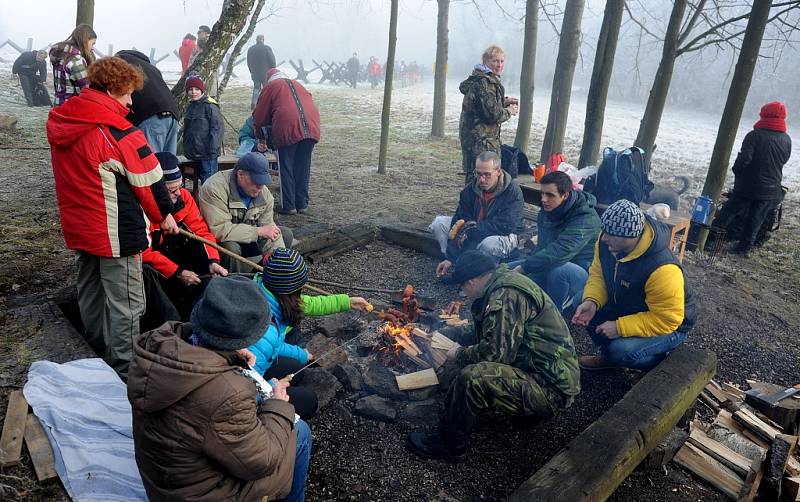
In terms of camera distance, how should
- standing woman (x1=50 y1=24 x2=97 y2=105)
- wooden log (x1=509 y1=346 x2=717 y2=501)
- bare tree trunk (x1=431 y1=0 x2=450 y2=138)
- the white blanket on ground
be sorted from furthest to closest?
bare tree trunk (x1=431 y1=0 x2=450 y2=138) < standing woman (x1=50 y1=24 x2=97 y2=105) < wooden log (x1=509 y1=346 x2=717 y2=501) < the white blanket on ground

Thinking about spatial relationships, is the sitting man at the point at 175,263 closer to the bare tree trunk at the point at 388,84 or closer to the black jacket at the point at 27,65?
the bare tree trunk at the point at 388,84

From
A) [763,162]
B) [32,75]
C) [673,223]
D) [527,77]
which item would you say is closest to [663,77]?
[763,162]

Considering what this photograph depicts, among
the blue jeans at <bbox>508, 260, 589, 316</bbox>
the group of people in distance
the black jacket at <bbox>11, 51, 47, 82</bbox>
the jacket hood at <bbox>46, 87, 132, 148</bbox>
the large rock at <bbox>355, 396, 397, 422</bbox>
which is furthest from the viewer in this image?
the black jacket at <bbox>11, 51, 47, 82</bbox>

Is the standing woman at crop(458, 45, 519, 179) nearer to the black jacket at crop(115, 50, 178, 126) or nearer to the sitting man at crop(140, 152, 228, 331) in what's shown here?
the black jacket at crop(115, 50, 178, 126)

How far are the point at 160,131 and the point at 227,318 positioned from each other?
15.2ft

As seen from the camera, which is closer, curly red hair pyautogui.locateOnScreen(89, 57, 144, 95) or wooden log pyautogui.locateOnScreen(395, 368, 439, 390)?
curly red hair pyautogui.locateOnScreen(89, 57, 144, 95)

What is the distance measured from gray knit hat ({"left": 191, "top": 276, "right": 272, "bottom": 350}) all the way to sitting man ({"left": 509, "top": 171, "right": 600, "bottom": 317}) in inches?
138

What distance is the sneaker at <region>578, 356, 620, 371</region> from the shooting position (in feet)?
14.4

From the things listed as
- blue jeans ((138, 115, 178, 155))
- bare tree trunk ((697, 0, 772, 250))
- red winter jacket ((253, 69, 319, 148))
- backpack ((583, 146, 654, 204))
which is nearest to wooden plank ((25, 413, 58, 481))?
blue jeans ((138, 115, 178, 155))

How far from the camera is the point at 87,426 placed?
2.90 metres

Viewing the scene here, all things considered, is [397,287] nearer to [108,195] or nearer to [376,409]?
[376,409]

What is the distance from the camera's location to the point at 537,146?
1485 cm

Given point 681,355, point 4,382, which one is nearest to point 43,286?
point 4,382

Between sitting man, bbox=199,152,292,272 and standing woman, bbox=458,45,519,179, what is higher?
standing woman, bbox=458,45,519,179
